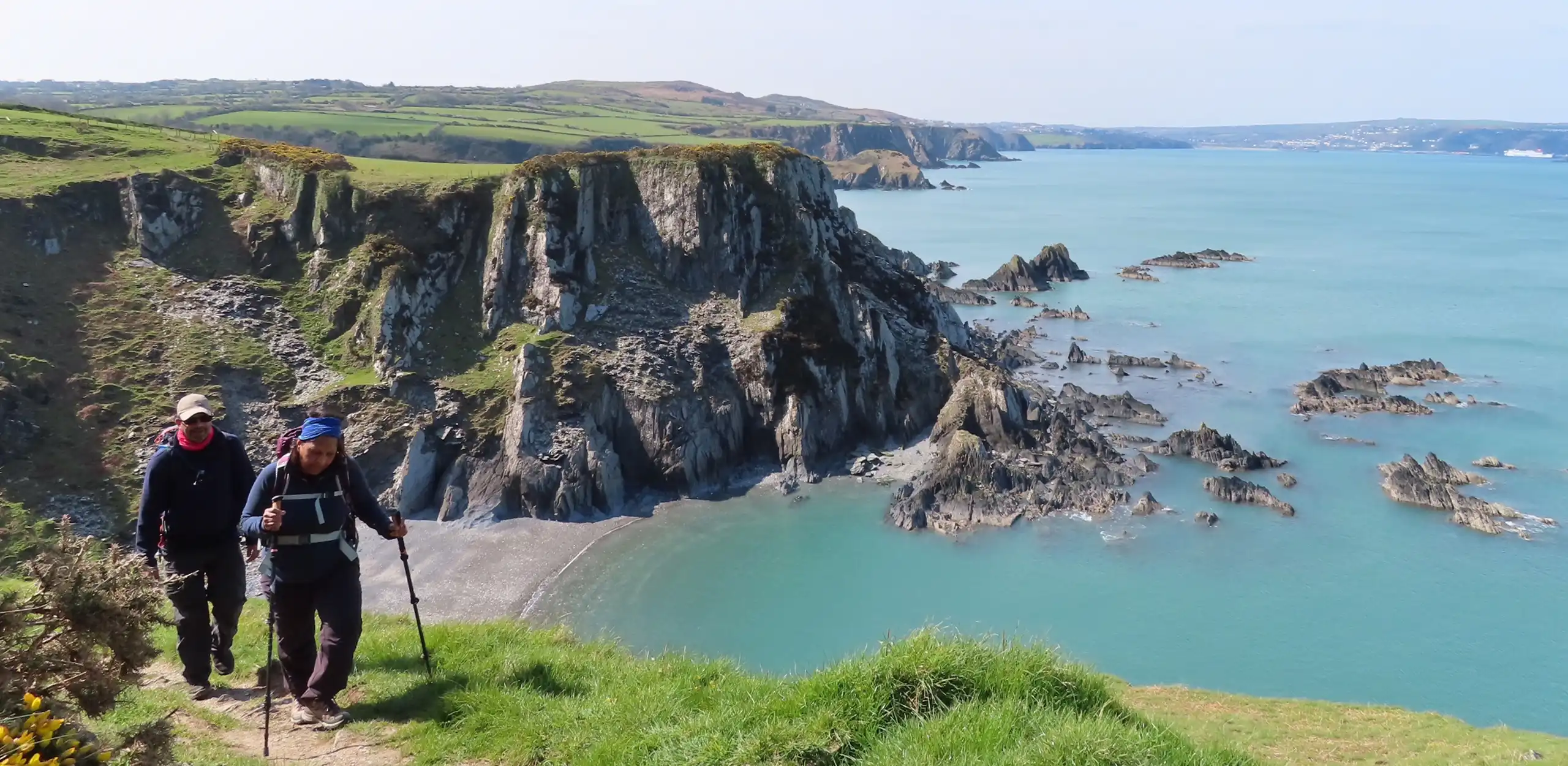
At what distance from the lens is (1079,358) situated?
5522cm

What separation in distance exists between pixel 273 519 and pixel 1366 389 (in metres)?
56.9

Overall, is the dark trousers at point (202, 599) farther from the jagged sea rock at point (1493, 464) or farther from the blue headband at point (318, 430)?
the jagged sea rock at point (1493, 464)

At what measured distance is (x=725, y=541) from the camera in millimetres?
32531

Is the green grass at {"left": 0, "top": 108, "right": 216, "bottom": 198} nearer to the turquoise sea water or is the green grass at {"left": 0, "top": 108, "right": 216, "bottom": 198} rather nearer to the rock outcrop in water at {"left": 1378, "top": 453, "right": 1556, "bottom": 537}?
the turquoise sea water

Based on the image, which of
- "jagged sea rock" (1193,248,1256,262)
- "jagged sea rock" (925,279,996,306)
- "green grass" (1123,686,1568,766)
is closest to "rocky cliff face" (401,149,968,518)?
"green grass" (1123,686,1568,766)

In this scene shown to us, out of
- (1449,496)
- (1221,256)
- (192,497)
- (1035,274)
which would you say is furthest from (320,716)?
(1221,256)

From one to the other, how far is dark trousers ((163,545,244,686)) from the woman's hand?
68.3 inches

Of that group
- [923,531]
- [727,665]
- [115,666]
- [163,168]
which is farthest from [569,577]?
[163,168]

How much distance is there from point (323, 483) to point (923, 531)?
2762 centimetres

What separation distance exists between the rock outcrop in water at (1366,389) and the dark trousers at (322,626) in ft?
161

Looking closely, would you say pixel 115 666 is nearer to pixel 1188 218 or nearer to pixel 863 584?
pixel 863 584

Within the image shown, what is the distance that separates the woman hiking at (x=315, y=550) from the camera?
24.3 ft

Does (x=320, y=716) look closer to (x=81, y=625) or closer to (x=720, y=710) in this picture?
(x=81, y=625)

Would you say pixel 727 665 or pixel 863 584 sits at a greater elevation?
pixel 727 665
